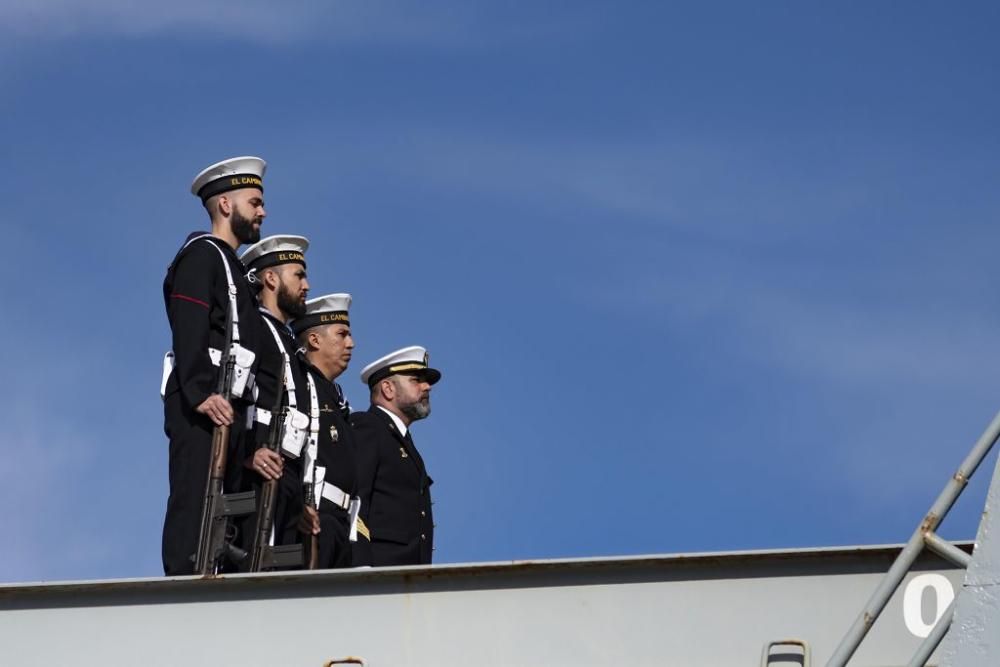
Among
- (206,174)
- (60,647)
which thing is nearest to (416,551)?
(206,174)

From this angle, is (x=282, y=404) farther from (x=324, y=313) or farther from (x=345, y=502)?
(x=324, y=313)

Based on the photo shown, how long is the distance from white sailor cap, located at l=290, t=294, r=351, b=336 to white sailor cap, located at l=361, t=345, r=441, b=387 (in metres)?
0.58

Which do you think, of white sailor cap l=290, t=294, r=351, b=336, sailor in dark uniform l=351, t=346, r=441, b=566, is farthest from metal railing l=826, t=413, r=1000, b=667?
white sailor cap l=290, t=294, r=351, b=336

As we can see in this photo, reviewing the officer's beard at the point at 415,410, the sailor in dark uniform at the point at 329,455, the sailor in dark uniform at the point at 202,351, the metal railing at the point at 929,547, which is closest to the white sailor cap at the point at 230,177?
the sailor in dark uniform at the point at 202,351

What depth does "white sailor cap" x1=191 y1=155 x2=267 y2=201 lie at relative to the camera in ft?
25.7

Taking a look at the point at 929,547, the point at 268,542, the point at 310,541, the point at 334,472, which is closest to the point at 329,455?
the point at 334,472

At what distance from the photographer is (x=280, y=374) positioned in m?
7.65

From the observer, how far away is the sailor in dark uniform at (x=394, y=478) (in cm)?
891

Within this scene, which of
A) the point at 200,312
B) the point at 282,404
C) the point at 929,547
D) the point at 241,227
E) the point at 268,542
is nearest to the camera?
the point at 929,547

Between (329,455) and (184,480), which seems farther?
(329,455)

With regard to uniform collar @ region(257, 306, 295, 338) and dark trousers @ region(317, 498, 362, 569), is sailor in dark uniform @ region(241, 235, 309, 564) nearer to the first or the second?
uniform collar @ region(257, 306, 295, 338)

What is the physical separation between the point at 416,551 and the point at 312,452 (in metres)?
1.31

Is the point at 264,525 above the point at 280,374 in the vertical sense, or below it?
below

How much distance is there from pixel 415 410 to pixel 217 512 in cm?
306
